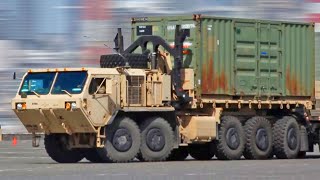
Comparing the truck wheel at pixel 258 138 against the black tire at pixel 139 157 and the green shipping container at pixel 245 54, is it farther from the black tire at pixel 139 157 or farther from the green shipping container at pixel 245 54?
the black tire at pixel 139 157

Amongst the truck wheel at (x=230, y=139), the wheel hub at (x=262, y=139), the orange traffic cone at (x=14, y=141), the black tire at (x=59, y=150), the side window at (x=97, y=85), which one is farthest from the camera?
the orange traffic cone at (x=14, y=141)

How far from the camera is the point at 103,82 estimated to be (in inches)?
1217

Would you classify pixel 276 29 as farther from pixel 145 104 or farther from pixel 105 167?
pixel 105 167

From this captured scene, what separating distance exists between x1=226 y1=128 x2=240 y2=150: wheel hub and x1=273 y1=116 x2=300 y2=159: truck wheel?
1488mm

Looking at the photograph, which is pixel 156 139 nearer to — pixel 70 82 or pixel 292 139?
pixel 70 82

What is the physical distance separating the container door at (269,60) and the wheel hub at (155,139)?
3.84 m

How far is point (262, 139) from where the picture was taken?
3412 cm

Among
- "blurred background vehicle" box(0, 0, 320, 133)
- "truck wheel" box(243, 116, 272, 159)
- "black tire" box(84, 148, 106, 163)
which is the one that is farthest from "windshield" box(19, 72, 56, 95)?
"blurred background vehicle" box(0, 0, 320, 133)

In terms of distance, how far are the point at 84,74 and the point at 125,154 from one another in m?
2.15

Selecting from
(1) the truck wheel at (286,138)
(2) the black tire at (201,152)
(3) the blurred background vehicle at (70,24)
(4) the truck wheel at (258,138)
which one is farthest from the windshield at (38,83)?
(3) the blurred background vehicle at (70,24)

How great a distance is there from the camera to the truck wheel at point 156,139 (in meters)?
31.3

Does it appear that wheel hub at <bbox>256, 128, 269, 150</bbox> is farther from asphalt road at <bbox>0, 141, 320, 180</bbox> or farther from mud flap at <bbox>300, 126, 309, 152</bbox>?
asphalt road at <bbox>0, 141, 320, 180</bbox>

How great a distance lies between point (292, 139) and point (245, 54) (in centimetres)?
283

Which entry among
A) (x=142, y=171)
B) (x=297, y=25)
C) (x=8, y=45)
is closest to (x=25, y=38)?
(x=8, y=45)
